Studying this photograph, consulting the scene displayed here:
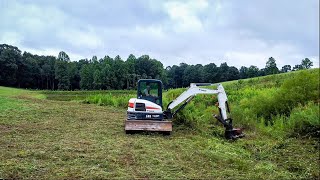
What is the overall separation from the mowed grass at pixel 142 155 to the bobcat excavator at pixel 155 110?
12.3 inches

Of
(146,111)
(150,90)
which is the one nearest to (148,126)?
(146,111)

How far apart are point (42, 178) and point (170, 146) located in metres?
3.34

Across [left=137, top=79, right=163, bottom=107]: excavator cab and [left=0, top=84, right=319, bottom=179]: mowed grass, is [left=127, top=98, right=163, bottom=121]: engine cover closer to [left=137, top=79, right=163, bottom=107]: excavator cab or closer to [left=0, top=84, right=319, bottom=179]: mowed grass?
[left=137, top=79, right=163, bottom=107]: excavator cab

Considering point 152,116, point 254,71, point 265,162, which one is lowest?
point 265,162

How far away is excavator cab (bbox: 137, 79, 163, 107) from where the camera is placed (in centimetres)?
1021

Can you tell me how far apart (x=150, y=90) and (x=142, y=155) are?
414 centimetres

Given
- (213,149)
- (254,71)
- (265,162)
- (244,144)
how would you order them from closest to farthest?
1. (265,162)
2. (213,149)
3. (244,144)
4. (254,71)

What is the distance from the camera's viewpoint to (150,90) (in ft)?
34.0

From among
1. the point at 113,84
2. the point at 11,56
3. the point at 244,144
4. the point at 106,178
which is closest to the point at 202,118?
the point at 244,144

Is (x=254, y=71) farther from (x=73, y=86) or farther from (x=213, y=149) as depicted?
(x=213, y=149)

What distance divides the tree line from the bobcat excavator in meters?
47.6

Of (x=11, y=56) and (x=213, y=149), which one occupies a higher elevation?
(x=11, y=56)

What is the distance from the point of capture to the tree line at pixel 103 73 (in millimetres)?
63169

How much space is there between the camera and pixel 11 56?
66.6m
